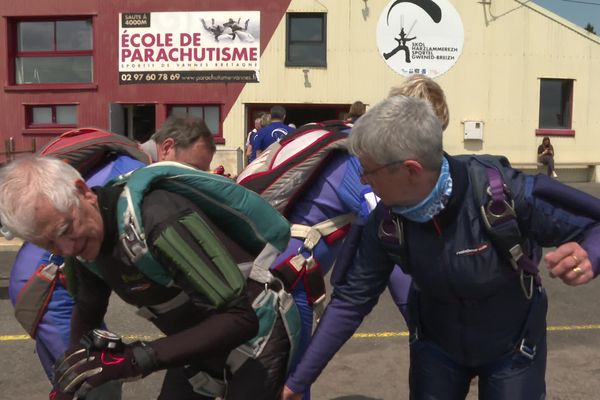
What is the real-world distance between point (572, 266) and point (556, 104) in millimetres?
21198

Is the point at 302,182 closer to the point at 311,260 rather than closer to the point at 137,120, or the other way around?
the point at 311,260

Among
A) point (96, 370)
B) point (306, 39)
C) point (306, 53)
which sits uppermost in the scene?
point (306, 39)

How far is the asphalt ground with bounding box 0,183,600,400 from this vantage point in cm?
434

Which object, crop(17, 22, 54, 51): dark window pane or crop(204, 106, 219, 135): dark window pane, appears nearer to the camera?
crop(204, 106, 219, 135): dark window pane

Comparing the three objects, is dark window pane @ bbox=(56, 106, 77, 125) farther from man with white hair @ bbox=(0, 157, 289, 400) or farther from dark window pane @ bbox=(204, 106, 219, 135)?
man with white hair @ bbox=(0, 157, 289, 400)

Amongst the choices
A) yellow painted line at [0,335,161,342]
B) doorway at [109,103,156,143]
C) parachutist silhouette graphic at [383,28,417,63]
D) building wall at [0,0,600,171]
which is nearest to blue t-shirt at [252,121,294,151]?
yellow painted line at [0,335,161,342]

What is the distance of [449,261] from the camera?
2090 mm

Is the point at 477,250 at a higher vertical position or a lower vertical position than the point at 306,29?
lower

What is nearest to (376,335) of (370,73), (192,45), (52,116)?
(370,73)

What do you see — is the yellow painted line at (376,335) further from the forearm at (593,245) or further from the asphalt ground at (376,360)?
the forearm at (593,245)

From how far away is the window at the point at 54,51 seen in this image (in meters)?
20.9

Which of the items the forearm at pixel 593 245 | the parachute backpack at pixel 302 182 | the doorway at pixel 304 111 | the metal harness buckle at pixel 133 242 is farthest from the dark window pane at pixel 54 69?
the forearm at pixel 593 245

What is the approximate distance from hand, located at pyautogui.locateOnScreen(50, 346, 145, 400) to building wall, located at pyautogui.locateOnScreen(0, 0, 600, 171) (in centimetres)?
1863

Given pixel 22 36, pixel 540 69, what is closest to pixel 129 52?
pixel 22 36
